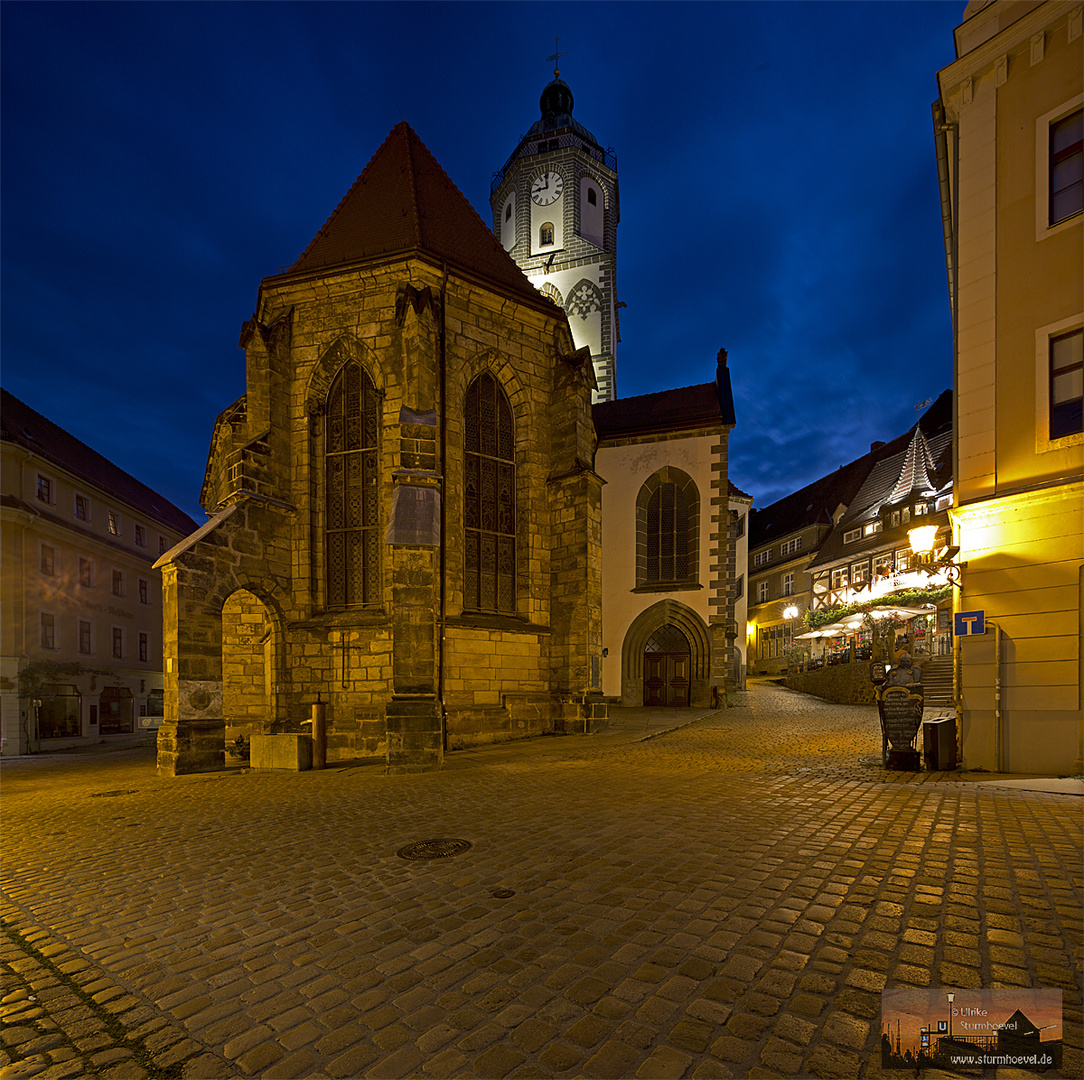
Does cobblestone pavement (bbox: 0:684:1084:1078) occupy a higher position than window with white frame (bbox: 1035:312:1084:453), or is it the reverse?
window with white frame (bbox: 1035:312:1084:453)

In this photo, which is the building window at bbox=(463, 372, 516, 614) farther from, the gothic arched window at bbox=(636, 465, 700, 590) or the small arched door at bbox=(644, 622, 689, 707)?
the small arched door at bbox=(644, 622, 689, 707)

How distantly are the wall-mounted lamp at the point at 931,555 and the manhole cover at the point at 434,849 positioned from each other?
7855 millimetres

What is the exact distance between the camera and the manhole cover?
511 centimetres

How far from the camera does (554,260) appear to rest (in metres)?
33.4

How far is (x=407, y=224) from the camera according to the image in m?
13.3

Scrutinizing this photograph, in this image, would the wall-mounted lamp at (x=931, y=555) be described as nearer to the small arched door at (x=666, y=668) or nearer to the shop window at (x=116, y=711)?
the small arched door at (x=666, y=668)

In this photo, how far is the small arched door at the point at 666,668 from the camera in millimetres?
19761

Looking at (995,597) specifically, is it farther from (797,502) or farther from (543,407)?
(797,502)

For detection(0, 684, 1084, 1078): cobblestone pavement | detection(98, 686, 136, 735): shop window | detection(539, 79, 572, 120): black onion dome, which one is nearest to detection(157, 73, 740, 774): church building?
detection(0, 684, 1084, 1078): cobblestone pavement

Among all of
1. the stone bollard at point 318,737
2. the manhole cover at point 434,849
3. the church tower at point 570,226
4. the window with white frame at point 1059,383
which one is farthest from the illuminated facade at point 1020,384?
the church tower at point 570,226

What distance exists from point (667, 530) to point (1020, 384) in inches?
478

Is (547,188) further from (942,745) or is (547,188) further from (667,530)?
(942,745)

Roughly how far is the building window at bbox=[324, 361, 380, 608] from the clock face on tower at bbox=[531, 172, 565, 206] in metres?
26.5

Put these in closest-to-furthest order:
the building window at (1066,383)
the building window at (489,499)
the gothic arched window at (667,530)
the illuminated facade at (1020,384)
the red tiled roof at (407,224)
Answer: the illuminated facade at (1020,384) < the building window at (1066,383) < the red tiled roof at (407,224) < the building window at (489,499) < the gothic arched window at (667,530)
